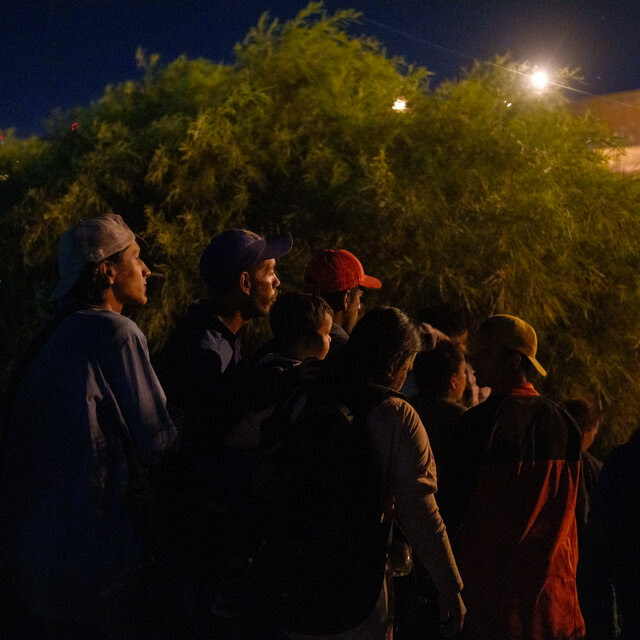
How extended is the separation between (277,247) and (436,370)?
3.13 ft

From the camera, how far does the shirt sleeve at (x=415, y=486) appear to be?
2008mm

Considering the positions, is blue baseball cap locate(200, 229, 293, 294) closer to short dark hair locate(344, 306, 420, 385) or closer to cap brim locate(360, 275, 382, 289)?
short dark hair locate(344, 306, 420, 385)

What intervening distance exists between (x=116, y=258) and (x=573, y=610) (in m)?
2.04

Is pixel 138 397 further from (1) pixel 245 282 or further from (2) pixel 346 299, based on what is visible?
(2) pixel 346 299

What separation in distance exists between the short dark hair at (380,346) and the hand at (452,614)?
27.5 inches

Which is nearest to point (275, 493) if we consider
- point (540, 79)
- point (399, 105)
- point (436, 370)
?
point (436, 370)

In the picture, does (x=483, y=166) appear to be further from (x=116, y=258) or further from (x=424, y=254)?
(x=116, y=258)

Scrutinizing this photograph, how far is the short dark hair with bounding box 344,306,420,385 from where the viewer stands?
82.5 inches

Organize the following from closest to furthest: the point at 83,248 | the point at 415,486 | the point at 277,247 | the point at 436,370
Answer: the point at 415,486, the point at 83,248, the point at 277,247, the point at 436,370

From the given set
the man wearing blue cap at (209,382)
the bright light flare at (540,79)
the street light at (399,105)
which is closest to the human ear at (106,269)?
the man wearing blue cap at (209,382)

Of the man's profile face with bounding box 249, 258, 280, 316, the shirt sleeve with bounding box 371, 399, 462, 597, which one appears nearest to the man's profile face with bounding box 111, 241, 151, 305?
the man's profile face with bounding box 249, 258, 280, 316

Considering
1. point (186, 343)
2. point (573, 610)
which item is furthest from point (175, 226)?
→ point (573, 610)

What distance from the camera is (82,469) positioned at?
186cm

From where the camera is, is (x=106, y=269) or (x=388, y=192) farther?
(x=388, y=192)
